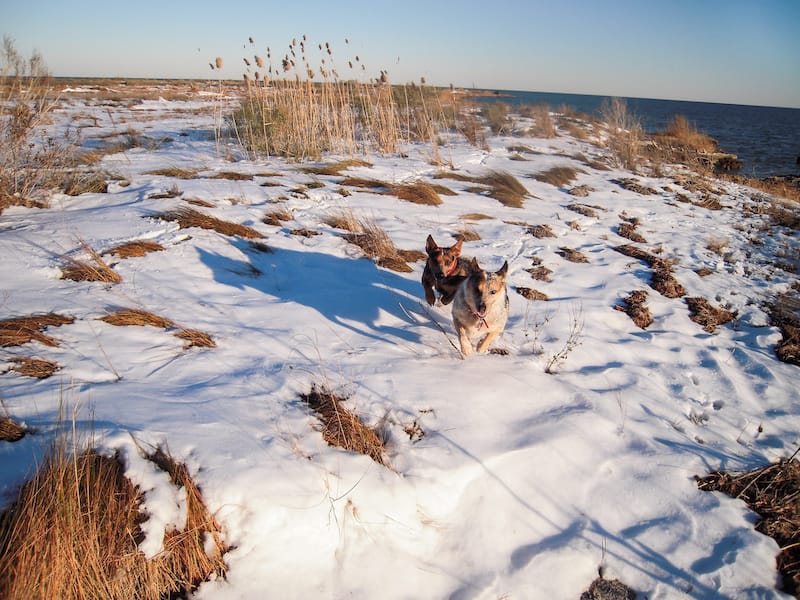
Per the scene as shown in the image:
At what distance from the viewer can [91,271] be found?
397cm

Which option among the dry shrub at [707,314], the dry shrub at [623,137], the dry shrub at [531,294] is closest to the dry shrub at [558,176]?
the dry shrub at [623,137]

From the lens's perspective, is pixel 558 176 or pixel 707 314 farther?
pixel 558 176

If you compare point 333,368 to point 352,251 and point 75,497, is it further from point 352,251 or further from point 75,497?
point 352,251

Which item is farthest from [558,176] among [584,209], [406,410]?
[406,410]

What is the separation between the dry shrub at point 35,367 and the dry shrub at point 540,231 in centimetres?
646

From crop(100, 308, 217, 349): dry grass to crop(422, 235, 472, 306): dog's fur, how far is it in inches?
91.3

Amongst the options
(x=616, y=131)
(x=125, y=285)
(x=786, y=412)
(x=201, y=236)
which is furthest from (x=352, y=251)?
(x=616, y=131)

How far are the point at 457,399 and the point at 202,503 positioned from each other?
182 cm

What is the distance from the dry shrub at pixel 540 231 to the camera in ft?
23.0

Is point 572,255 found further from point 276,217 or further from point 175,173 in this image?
point 175,173

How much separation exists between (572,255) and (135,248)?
5.87m

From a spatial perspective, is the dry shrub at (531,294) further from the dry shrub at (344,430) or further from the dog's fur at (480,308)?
the dry shrub at (344,430)

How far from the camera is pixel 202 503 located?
6.39ft

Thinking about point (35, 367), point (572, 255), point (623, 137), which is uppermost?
point (623, 137)
